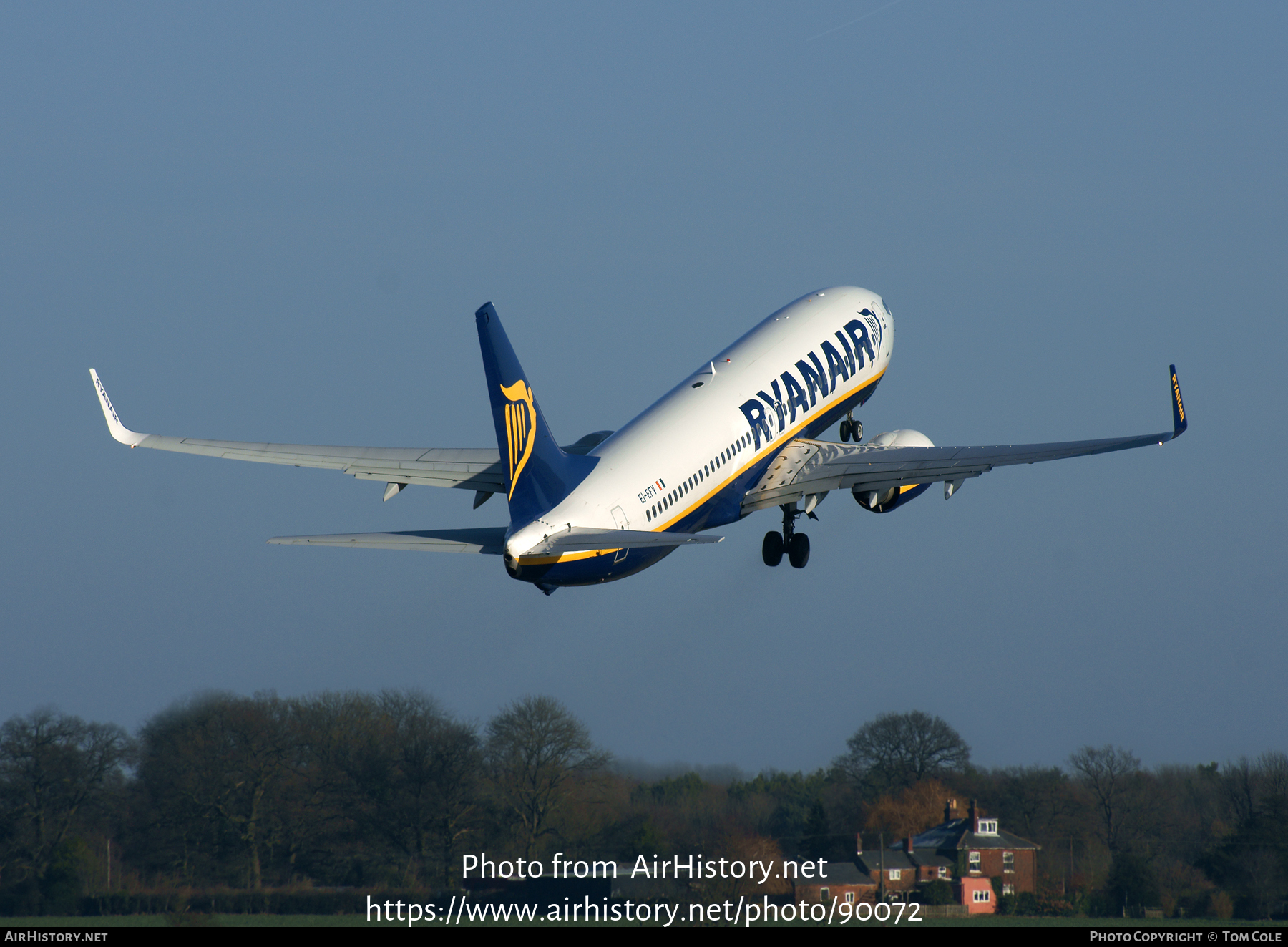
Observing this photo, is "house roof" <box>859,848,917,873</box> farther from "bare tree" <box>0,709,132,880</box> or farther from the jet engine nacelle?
"bare tree" <box>0,709,132,880</box>

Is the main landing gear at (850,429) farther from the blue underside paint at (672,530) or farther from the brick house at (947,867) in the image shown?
the brick house at (947,867)

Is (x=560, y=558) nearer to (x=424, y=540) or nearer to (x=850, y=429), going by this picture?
(x=424, y=540)

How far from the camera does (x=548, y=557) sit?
1639 inches

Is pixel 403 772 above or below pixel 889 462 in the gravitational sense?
below

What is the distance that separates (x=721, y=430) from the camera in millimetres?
49031

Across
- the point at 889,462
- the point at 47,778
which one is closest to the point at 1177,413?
the point at 889,462

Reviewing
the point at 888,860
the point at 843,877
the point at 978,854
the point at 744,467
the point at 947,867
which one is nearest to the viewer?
the point at 947,867

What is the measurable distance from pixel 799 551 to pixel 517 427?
13.6 m

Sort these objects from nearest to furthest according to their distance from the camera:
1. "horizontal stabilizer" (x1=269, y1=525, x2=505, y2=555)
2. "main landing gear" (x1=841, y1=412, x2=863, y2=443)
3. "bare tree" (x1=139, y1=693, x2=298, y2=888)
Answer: "horizontal stabilizer" (x1=269, y1=525, x2=505, y2=555), "bare tree" (x1=139, y1=693, x2=298, y2=888), "main landing gear" (x1=841, y1=412, x2=863, y2=443)

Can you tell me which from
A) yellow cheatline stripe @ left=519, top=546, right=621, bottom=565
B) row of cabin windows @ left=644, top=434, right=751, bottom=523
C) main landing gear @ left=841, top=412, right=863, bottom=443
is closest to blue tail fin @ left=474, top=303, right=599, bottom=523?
yellow cheatline stripe @ left=519, top=546, right=621, bottom=565

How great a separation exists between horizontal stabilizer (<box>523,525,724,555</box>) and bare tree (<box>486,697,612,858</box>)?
7668 mm

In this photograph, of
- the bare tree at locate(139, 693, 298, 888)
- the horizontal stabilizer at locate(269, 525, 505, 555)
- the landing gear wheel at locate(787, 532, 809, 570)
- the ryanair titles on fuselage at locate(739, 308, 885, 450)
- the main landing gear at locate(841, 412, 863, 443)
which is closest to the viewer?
the horizontal stabilizer at locate(269, 525, 505, 555)

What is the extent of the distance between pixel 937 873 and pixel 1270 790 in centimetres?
963

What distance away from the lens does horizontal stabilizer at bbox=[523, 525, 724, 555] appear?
39281 millimetres
